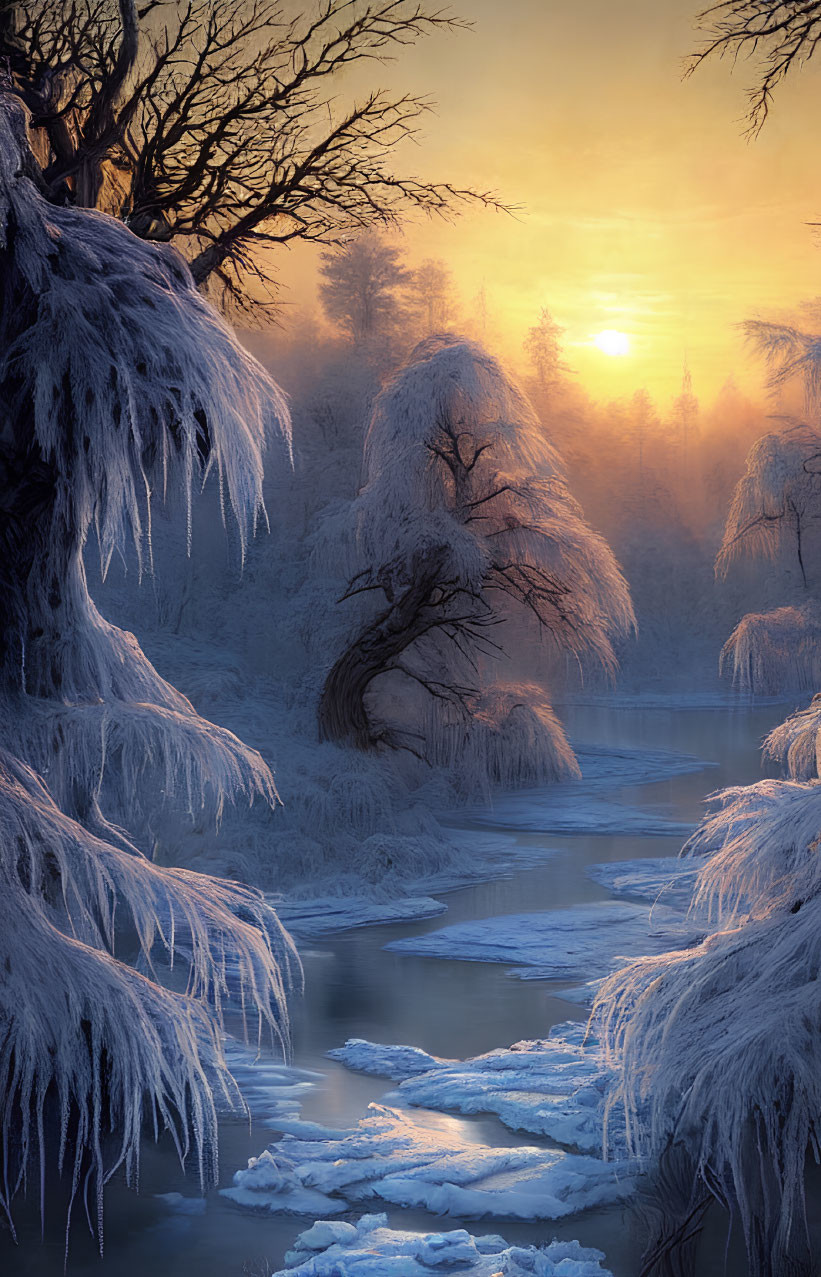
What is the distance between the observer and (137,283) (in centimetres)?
392

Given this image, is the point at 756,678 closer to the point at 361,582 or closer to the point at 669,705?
the point at 361,582

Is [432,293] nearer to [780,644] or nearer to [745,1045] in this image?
[780,644]

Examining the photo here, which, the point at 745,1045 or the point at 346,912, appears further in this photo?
the point at 346,912

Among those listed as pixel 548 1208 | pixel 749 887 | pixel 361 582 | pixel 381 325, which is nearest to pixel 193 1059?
pixel 548 1208

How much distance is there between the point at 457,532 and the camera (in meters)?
12.5

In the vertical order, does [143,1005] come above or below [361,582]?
below

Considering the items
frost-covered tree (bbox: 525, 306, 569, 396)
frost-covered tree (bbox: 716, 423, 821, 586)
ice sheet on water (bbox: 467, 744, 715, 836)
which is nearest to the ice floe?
ice sheet on water (bbox: 467, 744, 715, 836)

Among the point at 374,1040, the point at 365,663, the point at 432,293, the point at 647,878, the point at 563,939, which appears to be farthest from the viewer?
the point at 432,293

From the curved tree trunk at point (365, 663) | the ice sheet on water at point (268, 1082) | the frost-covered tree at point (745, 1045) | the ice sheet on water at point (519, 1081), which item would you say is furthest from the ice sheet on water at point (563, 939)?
the curved tree trunk at point (365, 663)

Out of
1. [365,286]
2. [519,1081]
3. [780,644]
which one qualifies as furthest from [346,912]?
[365,286]

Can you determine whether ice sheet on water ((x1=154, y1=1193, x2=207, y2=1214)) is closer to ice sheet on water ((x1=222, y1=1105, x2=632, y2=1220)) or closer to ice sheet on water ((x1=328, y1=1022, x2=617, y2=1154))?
ice sheet on water ((x1=222, y1=1105, x2=632, y2=1220))

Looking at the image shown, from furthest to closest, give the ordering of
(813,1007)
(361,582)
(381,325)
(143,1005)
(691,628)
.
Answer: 1. (691,628)
2. (381,325)
3. (361,582)
4. (143,1005)
5. (813,1007)

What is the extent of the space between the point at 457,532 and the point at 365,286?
1685cm

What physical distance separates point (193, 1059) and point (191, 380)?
205cm
